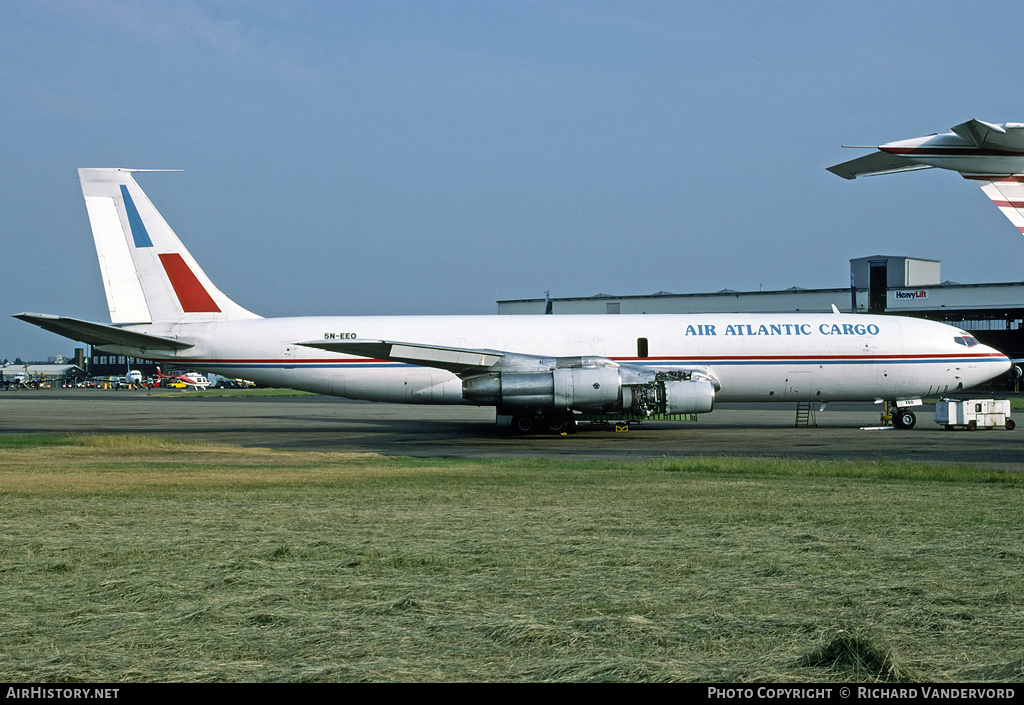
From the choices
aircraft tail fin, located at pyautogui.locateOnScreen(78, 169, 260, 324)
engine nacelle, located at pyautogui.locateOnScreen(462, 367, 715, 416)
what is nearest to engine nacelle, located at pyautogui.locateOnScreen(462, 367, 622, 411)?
engine nacelle, located at pyautogui.locateOnScreen(462, 367, 715, 416)

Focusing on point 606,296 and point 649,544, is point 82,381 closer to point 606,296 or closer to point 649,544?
point 606,296

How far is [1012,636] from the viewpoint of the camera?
5.47 metres

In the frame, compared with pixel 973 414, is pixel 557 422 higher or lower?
lower

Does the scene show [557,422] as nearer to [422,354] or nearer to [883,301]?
[422,354]

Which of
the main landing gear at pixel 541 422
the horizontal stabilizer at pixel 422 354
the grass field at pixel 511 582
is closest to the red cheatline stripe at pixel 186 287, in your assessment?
→ the horizontal stabilizer at pixel 422 354

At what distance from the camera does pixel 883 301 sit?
225ft

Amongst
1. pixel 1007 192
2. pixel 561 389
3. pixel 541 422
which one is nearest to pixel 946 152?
pixel 1007 192

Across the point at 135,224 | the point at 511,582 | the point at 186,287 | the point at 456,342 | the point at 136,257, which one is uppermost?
the point at 135,224

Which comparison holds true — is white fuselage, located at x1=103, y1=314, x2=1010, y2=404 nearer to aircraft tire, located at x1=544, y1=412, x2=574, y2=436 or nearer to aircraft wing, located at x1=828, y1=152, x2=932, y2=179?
aircraft tire, located at x1=544, y1=412, x2=574, y2=436

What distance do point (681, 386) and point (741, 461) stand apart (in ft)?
30.3

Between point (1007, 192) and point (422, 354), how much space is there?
60.3ft

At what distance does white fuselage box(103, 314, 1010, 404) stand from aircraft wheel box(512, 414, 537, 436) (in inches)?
82.6

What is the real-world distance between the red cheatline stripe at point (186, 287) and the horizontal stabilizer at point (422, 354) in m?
4.73

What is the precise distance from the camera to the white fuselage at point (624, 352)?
3006 centimetres
